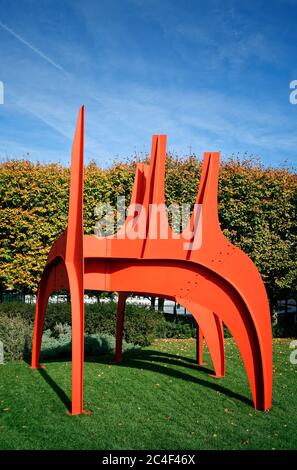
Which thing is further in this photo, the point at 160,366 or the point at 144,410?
the point at 160,366

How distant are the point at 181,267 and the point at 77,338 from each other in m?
2.01

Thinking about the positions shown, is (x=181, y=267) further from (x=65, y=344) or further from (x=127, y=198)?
(x=127, y=198)

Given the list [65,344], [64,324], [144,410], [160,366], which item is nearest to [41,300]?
[144,410]

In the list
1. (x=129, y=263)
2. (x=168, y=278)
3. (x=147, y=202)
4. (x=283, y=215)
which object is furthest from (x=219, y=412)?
(x=283, y=215)

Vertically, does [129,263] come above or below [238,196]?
below

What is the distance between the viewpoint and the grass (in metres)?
5.66

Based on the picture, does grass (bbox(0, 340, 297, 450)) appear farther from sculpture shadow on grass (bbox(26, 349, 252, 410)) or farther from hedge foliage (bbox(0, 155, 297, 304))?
hedge foliage (bbox(0, 155, 297, 304))

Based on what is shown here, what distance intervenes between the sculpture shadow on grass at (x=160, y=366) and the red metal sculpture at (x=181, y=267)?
1.24 meters

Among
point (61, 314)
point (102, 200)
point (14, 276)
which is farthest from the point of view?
point (102, 200)

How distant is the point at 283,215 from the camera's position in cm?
1747

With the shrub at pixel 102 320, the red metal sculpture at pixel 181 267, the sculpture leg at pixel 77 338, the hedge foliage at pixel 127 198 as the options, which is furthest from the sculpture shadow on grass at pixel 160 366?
the hedge foliage at pixel 127 198

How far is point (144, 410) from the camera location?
6.90m
